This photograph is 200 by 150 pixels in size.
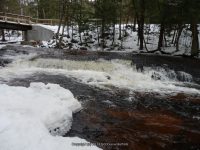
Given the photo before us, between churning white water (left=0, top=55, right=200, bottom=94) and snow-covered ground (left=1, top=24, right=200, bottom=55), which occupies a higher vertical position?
snow-covered ground (left=1, top=24, right=200, bottom=55)

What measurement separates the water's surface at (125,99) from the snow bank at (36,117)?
1.66ft

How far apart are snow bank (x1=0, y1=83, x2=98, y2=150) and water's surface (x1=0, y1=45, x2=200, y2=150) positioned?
507mm

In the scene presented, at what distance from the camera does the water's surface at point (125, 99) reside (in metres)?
8.19

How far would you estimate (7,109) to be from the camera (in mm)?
7793

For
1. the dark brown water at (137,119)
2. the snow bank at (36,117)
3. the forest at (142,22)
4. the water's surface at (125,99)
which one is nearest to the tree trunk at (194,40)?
the forest at (142,22)

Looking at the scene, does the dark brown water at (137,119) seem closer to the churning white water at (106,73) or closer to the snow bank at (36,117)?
the snow bank at (36,117)

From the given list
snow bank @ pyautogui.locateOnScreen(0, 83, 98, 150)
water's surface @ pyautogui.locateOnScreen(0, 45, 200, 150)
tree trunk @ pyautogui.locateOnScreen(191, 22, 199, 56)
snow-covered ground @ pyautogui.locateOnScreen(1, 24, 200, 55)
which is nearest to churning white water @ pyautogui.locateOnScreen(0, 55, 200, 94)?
water's surface @ pyautogui.locateOnScreen(0, 45, 200, 150)

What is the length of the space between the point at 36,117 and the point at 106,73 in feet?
32.8

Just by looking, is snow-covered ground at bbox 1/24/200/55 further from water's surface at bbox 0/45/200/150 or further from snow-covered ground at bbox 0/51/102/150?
snow-covered ground at bbox 0/51/102/150

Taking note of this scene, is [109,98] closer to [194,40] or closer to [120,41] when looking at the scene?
[194,40]

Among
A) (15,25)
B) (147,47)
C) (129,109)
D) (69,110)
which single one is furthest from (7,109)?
(15,25)

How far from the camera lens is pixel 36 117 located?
758 cm

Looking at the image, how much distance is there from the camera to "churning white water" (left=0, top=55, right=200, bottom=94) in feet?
48.5

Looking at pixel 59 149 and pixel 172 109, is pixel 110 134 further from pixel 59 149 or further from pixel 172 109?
pixel 172 109
